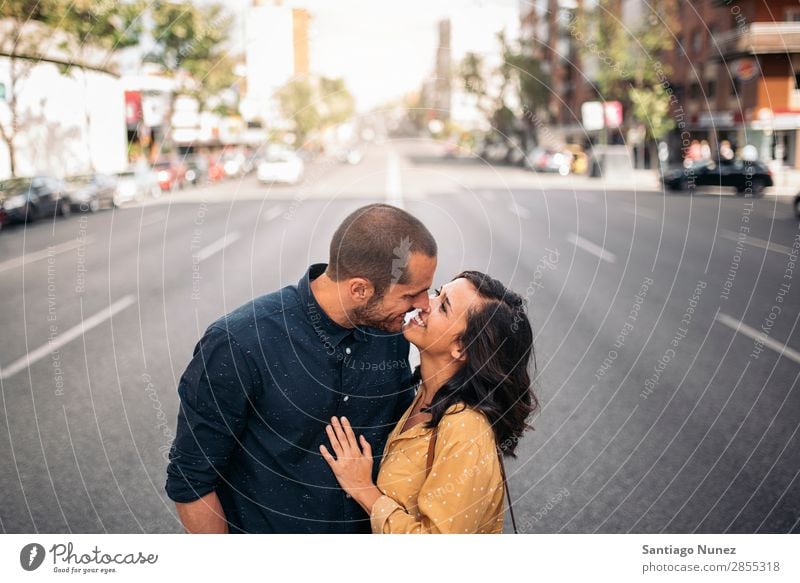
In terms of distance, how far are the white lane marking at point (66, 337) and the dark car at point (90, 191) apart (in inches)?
523

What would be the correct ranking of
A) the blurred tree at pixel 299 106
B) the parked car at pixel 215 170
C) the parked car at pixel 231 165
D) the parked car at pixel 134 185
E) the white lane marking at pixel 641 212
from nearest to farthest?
1. the blurred tree at pixel 299 106
2. the white lane marking at pixel 641 212
3. the parked car at pixel 134 185
4. the parked car at pixel 215 170
5. the parked car at pixel 231 165

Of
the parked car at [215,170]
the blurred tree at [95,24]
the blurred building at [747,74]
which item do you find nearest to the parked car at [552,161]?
the blurred building at [747,74]

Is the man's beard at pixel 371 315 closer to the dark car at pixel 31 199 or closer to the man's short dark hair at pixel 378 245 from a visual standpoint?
the man's short dark hair at pixel 378 245

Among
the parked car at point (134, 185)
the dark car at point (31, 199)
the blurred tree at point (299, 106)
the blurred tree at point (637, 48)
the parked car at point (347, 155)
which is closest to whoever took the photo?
the parked car at point (347, 155)

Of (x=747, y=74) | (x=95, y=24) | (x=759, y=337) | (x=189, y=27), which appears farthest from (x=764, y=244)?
(x=747, y=74)

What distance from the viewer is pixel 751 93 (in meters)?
36.2

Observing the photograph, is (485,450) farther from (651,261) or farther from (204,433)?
(651,261)

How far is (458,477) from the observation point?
8.22ft

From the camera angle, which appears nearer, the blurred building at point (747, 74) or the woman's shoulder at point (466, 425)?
the woman's shoulder at point (466, 425)

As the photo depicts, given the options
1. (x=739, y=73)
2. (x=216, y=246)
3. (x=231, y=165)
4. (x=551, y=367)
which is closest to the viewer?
(x=551, y=367)

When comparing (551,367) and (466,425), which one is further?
(551,367)

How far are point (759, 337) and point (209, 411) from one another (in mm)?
7612

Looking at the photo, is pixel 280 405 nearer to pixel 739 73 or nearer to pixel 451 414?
pixel 451 414

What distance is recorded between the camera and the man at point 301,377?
2.58 m
